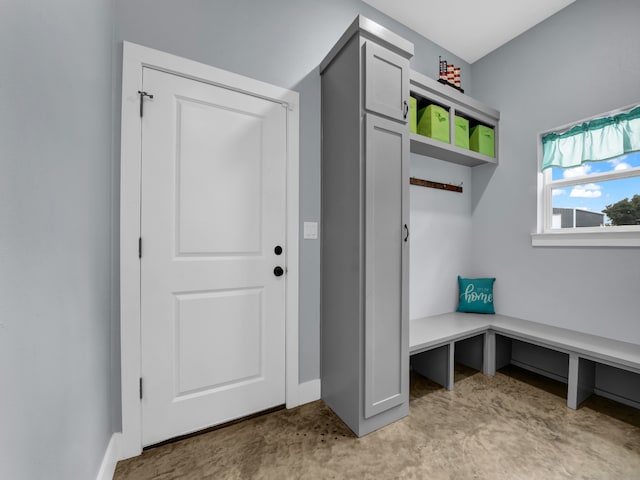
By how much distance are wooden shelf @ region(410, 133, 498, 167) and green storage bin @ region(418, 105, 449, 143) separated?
66 mm

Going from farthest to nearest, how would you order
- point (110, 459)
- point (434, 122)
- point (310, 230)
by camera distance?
point (434, 122), point (310, 230), point (110, 459)

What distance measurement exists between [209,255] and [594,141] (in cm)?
→ 294

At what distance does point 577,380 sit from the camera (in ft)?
6.21

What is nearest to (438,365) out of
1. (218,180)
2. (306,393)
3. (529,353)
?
(529,353)

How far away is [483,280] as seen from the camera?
8.91 feet

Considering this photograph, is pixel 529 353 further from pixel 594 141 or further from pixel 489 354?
pixel 594 141

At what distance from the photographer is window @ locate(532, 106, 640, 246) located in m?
1.98

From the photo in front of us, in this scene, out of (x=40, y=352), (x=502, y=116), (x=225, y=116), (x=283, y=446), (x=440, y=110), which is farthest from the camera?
(x=502, y=116)

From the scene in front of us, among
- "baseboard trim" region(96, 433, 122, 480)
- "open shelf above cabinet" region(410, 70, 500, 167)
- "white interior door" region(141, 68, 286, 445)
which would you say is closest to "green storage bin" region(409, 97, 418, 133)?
"open shelf above cabinet" region(410, 70, 500, 167)

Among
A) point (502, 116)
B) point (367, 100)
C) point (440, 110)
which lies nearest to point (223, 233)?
point (367, 100)

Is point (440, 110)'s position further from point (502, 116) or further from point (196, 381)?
point (196, 381)

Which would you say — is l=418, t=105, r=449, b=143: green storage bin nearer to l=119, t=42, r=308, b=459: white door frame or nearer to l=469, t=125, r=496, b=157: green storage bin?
l=469, t=125, r=496, b=157: green storage bin

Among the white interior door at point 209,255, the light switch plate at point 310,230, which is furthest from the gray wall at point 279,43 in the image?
the white interior door at point 209,255

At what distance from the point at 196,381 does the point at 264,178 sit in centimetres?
128
